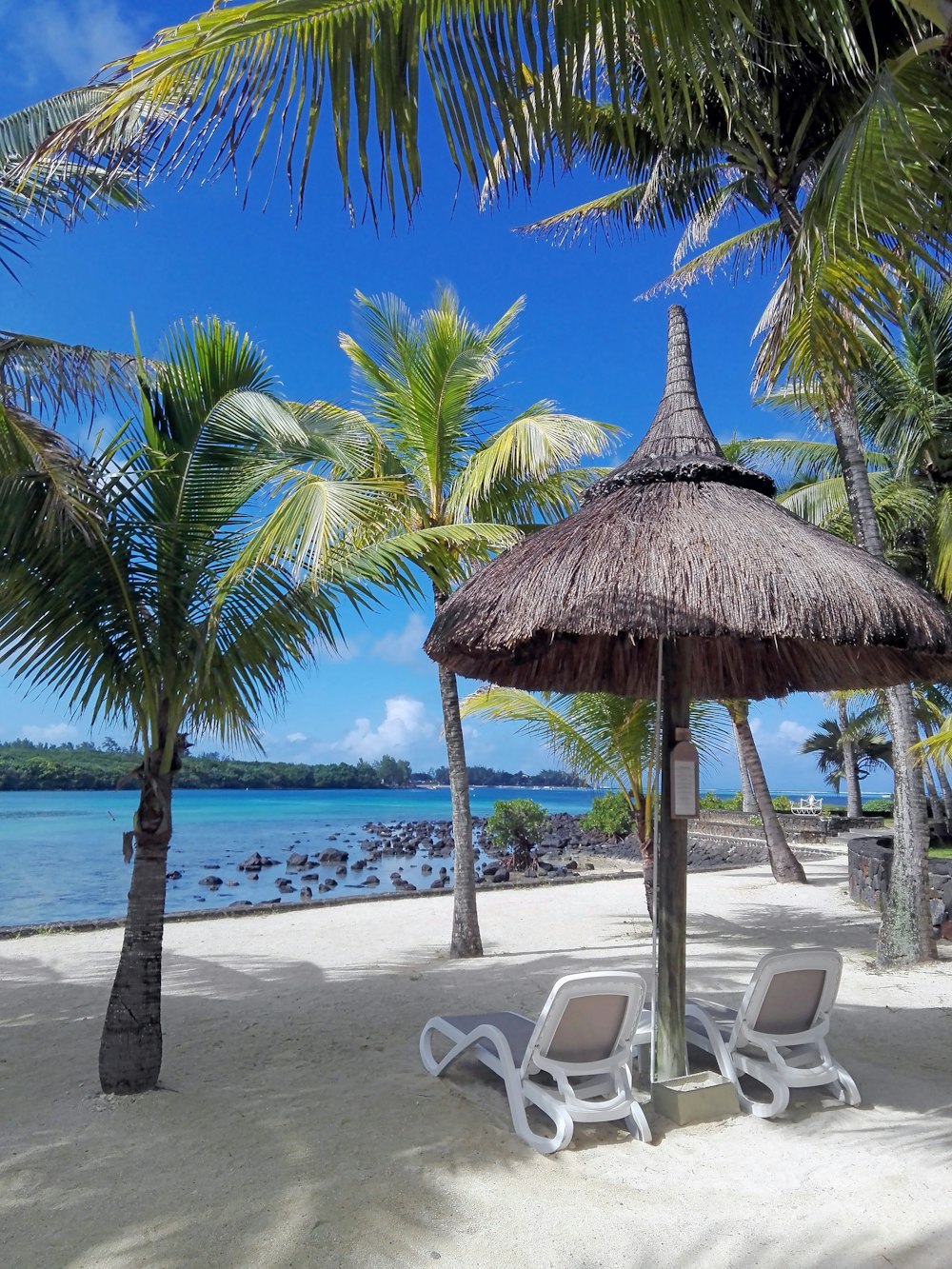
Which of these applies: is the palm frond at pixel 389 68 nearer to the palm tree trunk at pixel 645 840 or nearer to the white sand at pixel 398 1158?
the white sand at pixel 398 1158

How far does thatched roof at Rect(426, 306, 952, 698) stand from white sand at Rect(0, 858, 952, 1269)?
2275 mm

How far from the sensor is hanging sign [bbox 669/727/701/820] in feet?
15.5

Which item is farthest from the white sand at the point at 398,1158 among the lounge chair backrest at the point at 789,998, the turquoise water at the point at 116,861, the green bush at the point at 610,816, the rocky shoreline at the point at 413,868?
the green bush at the point at 610,816

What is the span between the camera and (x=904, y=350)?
12.5m

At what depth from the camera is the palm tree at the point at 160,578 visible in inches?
190

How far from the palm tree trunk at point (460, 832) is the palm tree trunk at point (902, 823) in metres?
3.80

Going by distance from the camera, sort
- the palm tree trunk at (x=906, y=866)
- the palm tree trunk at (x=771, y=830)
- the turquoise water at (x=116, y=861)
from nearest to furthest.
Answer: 1. the palm tree trunk at (x=906, y=866)
2. the palm tree trunk at (x=771, y=830)
3. the turquoise water at (x=116, y=861)

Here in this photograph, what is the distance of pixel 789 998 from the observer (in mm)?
4672

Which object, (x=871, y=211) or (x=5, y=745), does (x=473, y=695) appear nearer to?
(x=871, y=211)

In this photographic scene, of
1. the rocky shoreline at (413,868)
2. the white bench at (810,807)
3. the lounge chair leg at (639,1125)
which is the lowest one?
the rocky shoreline at (413,868)

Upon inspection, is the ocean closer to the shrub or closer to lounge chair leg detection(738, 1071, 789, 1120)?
the shrub

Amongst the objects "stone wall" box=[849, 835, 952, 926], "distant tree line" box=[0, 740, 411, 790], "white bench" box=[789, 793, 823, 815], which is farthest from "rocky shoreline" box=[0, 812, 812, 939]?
"distant tree line" box=[0, 740, 411, 790]

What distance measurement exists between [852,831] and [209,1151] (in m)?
24.6

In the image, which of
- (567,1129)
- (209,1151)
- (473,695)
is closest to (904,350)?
(473,695)
